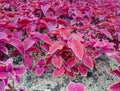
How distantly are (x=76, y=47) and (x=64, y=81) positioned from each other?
219 millimetres

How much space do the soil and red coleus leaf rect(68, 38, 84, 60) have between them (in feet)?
0.65

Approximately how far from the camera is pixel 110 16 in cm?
216

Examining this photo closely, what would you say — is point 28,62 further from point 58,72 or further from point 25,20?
point 25,20

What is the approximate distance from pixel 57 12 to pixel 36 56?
59 centimetres

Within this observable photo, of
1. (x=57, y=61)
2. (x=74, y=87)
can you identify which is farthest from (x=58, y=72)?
(x=74, y=87)

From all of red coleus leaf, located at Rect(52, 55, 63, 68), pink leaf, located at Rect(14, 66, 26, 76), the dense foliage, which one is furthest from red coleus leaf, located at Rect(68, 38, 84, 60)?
pink leaf, located at Rect(14, 66, 26, 76)

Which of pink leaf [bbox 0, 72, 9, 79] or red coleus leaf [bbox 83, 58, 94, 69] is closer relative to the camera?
pink leaf [bbox 0, 72, 9, 79]

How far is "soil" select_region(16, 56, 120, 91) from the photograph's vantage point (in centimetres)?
144

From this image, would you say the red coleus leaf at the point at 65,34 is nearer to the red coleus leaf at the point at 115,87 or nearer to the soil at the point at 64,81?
the soil at the point at 64,81

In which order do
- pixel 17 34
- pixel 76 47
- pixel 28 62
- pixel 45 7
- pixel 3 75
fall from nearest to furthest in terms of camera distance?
pixel 3 75 < pixel 76 47 < pixel 28 62 < pixel 17 34 < pixel 45 7

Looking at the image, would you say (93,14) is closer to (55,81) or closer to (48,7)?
(48,7)

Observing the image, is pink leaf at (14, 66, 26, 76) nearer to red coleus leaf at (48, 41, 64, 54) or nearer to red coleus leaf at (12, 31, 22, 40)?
red coleus leaf at (48, 41, 64, 54)

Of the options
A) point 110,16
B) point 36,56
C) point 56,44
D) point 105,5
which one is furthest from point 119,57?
point 105,5

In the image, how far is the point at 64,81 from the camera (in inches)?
58.7
